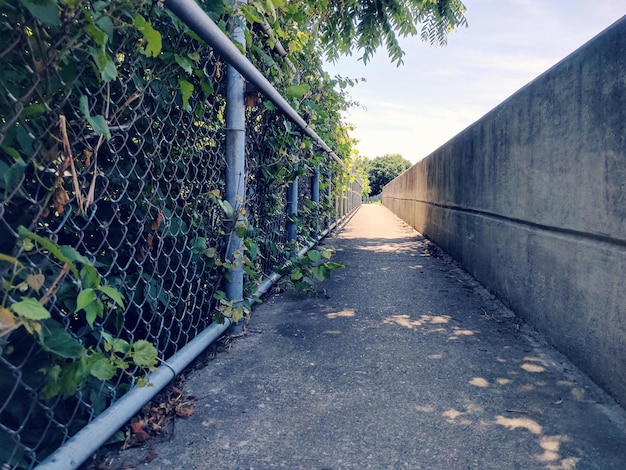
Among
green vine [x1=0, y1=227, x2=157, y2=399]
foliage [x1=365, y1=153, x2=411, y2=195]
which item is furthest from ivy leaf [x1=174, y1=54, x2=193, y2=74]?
foliage [x1=365, y1=153, x2=411, y2=195]

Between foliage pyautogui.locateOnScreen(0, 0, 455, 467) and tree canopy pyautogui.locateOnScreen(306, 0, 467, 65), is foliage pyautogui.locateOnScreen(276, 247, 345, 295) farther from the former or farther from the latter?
tree canopy pyautogui.locateOnScreen(306, 0, 467, 65)

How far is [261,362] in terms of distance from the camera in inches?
87.5

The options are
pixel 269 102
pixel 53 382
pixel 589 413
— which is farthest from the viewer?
pixel 269 102

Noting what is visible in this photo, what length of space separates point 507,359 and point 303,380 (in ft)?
3.55

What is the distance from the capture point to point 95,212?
1.37m

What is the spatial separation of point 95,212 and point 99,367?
0.48m

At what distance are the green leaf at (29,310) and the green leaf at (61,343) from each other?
0.53ft

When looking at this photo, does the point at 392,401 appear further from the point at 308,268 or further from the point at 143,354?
the point at 308,268

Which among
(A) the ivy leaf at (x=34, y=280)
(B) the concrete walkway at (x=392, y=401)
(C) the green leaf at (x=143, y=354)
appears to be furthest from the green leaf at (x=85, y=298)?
(B) the concrete walkway at (x=392, y=401)

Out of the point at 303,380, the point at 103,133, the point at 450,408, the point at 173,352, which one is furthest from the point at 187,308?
the point at 450,408

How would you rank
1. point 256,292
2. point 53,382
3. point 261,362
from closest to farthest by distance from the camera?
point 53,382 → point 261,362 → point 256,292

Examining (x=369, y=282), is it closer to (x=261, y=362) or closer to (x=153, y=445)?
(x=261, y=362)

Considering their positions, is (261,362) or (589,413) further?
(261,362)

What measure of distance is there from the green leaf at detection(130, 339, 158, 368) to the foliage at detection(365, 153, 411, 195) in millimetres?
63706
